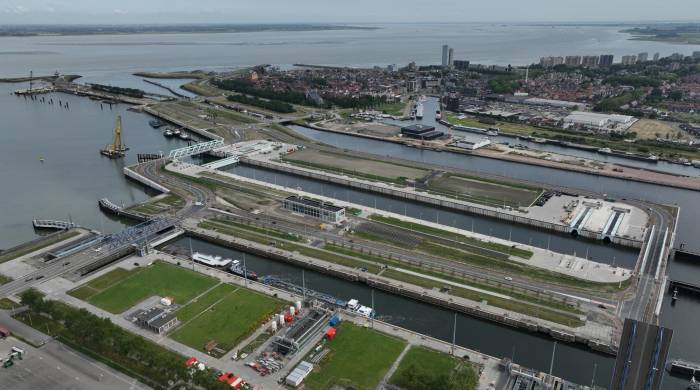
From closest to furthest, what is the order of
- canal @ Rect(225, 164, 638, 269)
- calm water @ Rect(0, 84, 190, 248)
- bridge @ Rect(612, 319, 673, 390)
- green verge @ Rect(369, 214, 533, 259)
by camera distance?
bridge @ Rect(612, 319, 673, 390)
green verge @ Rect(369, 214, 533, 259)
canal @ Rect(225, 164, 638, 269)
calm water @ Rect(0, 84, 190, 248)

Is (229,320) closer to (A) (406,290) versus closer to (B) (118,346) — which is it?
(B) (118,346)

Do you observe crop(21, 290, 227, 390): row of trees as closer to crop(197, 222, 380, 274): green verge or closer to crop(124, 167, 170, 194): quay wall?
crop(197, 222, 380, 274): green verge

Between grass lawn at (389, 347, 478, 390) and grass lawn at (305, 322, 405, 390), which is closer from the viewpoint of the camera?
grass lawn at (389, 347, 478, 390)

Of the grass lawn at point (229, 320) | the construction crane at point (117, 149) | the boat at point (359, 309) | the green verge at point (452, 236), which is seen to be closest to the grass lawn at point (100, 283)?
the grass lawn at point (229, 320)

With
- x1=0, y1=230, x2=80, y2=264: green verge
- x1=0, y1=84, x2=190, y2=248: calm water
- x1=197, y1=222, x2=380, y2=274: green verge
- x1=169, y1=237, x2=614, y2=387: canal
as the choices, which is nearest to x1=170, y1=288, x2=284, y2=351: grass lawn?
x1=169, y1=237, x2=614, y2=387: canal

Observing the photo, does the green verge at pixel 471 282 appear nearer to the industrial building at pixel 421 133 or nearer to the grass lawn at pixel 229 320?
the grass lawn at pixel 229 320
